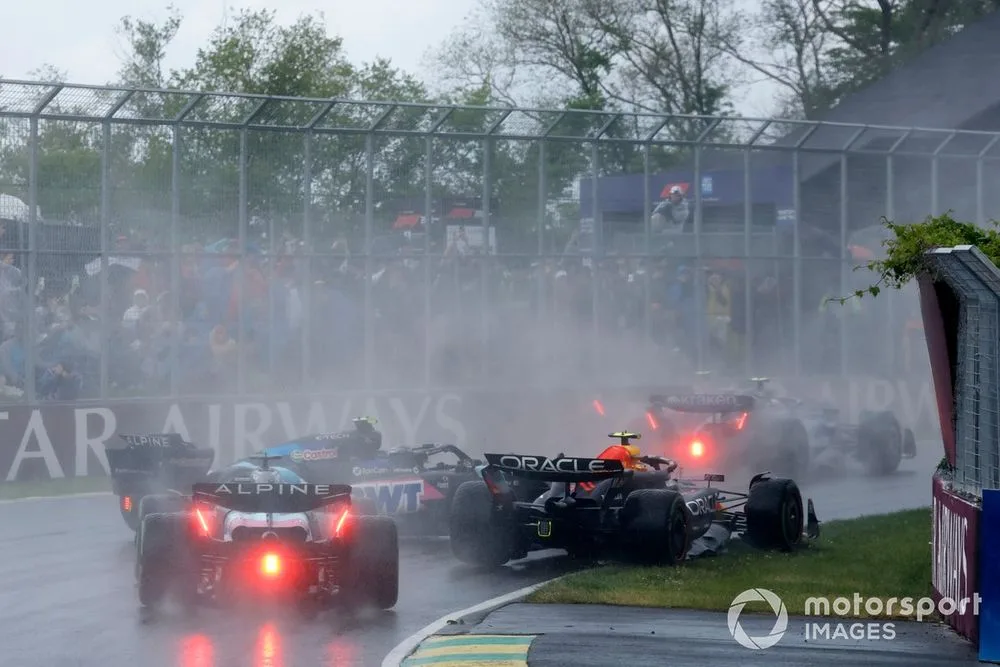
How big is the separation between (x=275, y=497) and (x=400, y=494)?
344 centimetres

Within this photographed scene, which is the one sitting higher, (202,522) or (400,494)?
(202,522)

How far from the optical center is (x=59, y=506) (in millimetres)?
16234

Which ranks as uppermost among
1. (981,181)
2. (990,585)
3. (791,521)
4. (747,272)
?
(981,181)

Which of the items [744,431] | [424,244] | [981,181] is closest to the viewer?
[744,431]

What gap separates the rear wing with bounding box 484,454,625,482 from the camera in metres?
11.5

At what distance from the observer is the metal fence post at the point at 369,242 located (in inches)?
845

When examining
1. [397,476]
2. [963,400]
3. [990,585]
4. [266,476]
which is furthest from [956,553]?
[397,476]

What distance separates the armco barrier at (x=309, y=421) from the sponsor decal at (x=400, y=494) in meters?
6.41

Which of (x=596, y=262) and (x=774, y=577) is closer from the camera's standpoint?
(x=774, y=577)

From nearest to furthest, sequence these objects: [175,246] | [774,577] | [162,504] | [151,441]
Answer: [162,504] → [774,577] → [151,441] → [175,246]

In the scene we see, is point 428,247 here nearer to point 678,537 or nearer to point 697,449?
point 697,449

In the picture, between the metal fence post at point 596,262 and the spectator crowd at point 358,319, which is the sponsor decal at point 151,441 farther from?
the metal fence post at point 596,262

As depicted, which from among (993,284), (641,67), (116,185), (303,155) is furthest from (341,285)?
(641,67)

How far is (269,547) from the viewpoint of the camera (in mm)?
9719
